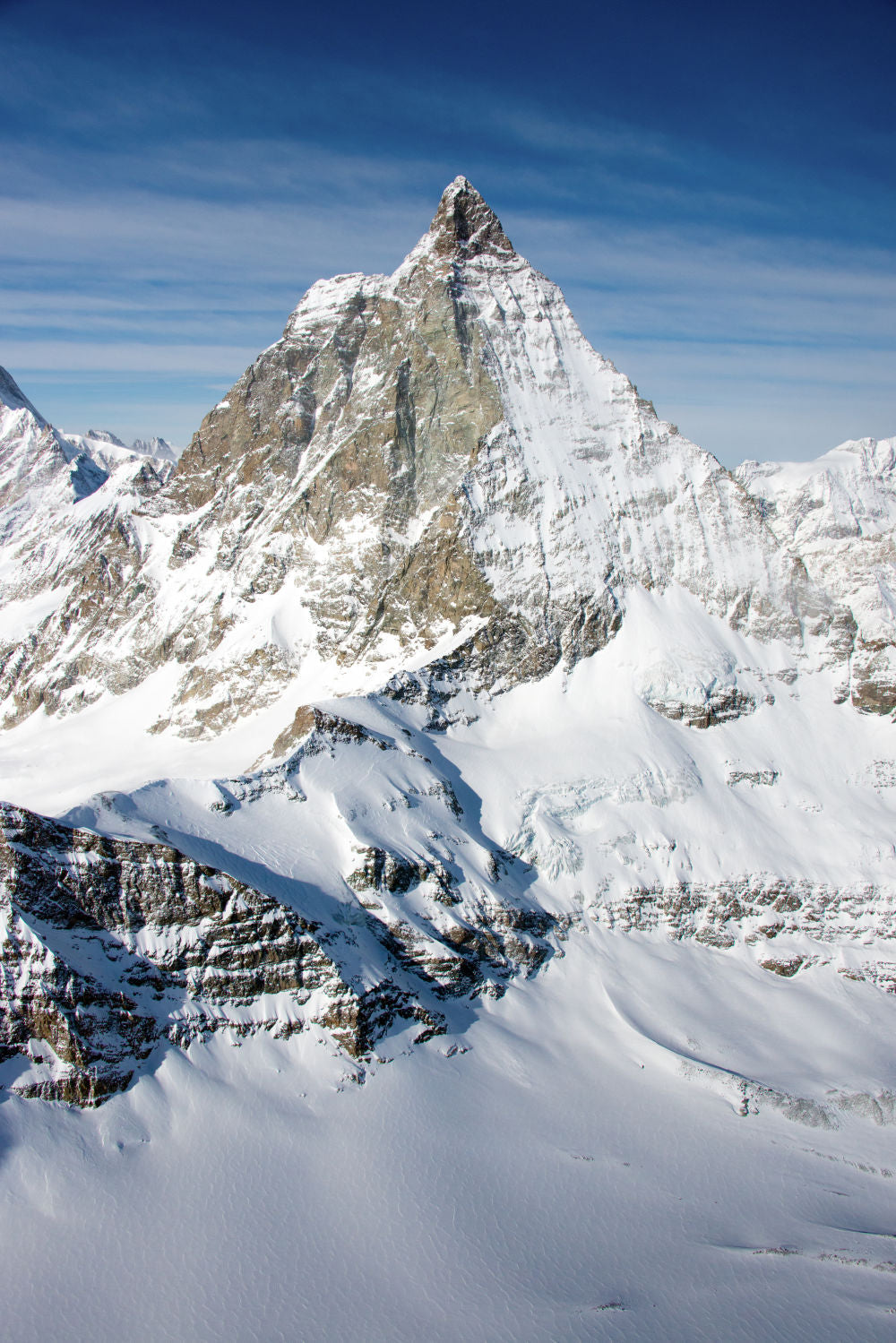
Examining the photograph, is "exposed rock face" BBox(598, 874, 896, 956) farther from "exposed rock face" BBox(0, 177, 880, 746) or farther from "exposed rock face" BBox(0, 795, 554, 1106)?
"exposed rock face" BBox(0, 795, 554, 1106)

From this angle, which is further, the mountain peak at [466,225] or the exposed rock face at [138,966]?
the mountain peak at [466,225]

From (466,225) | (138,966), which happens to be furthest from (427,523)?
(138,966)

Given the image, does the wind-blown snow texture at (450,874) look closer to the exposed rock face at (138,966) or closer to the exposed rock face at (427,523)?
the exposed rock face at (138,966)

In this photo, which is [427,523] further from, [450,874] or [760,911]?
[760,911]

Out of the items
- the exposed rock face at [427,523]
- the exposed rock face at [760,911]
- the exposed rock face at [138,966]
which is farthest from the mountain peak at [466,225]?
the exposed rock face at [138,966]

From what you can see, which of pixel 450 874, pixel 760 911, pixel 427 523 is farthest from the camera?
pixel 427 523
